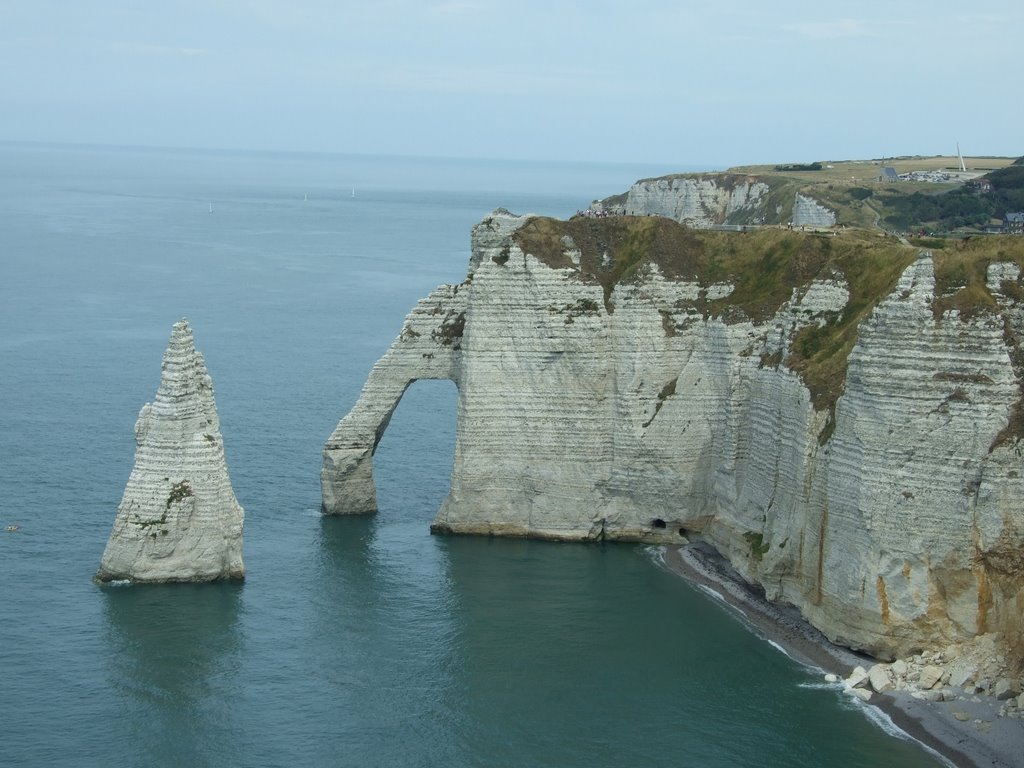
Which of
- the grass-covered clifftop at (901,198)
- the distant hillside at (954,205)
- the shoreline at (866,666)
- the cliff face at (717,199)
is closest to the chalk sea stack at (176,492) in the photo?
the shoreline at (866,666)

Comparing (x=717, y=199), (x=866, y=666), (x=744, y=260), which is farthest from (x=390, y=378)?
(x=717, y=199)

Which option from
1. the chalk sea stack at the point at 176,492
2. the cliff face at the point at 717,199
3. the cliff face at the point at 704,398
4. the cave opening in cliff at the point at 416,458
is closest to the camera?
the cliff face at the point at 704,398

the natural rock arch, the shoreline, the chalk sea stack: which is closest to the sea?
the shoreline

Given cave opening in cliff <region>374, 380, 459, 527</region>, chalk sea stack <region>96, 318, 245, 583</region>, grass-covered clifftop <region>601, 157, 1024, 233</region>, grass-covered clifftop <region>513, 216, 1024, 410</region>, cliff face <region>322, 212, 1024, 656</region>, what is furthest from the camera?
grass-covered clifftop <region>601, 157, 1024, 233</region>

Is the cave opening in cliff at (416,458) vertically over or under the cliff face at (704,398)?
under

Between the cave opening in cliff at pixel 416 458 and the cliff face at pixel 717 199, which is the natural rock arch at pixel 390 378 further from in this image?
the cliff face at pixel 717 199

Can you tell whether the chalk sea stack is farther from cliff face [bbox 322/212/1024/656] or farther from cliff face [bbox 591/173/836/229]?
cliff face [bbox 591/173/836/229]

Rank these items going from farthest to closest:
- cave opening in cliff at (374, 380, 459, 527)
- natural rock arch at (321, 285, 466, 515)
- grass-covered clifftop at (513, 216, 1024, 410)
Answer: cave opening in cliff at (374, 380, 459, 527), natural rock arch at (321, 285, 466, 515), grass-covered clifftop at (513, 216, 1024, 410)

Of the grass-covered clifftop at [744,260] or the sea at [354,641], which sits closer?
the sea at [354,641]
